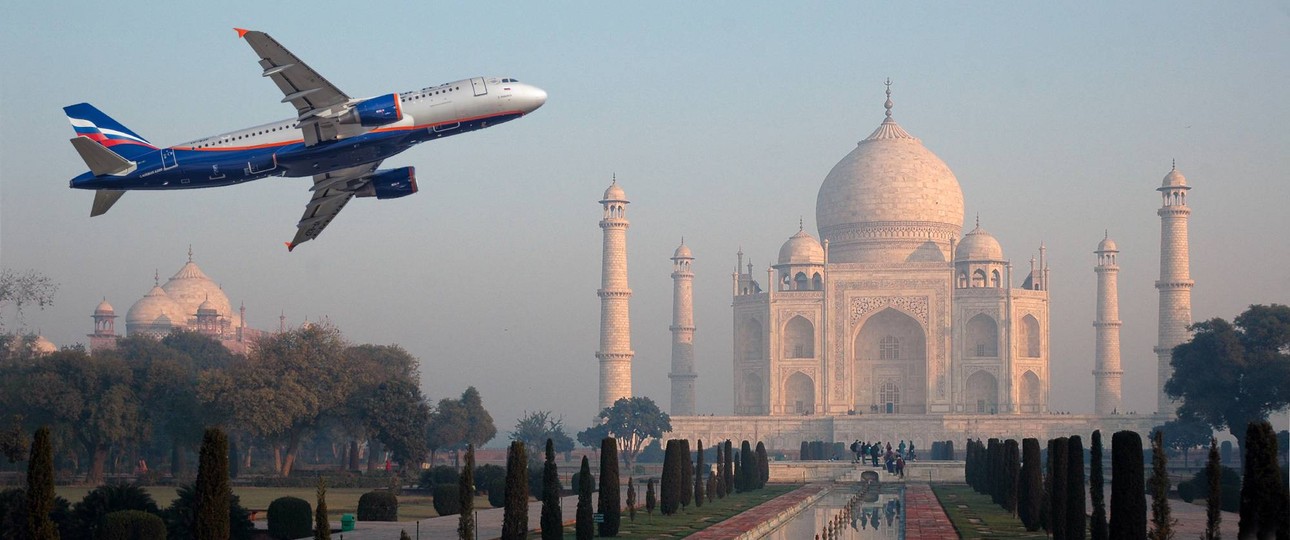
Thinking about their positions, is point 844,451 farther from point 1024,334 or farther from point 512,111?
point 512,111

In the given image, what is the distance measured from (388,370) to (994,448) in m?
28.9

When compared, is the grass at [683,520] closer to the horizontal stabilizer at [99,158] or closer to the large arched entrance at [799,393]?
the horizontal stabilizer at [99,158]

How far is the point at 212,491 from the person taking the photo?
2352 centimetres

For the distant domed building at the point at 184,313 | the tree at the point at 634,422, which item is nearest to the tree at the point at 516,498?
the tree at the point at 634,422

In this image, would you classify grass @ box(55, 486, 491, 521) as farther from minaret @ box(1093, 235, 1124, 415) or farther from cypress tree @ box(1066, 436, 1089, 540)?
minaret @ box(1093, 235, 1124, 415)

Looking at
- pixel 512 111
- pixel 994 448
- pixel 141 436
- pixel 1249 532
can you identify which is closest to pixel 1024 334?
pixel 994 448

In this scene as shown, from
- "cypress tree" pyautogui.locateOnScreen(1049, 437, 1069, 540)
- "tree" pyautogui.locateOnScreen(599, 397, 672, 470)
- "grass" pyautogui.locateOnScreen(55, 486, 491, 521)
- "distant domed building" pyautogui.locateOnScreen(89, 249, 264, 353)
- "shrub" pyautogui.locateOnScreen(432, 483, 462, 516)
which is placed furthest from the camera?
"distant domed building" pyautogui.locateOnScreen(89, 249, 264, 353)

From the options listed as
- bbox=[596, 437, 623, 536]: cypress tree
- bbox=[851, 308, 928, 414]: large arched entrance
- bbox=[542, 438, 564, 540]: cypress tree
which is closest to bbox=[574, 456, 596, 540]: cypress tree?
bbox=[542, 438, 564, 540]: cypress tree

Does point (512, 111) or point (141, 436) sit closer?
point (512, 111)

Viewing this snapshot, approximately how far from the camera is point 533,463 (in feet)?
223

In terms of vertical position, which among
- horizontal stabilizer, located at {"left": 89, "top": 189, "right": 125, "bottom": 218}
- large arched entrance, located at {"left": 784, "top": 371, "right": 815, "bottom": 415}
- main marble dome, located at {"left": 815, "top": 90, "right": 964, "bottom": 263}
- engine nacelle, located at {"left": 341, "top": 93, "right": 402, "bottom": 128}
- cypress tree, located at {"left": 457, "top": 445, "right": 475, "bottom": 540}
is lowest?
cypress tree, located at {"left": 457, "top": 445, "right": 475, "bottom": 540}

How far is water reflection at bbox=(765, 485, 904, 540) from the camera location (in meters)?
37.5

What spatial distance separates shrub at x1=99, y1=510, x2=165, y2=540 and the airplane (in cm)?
564

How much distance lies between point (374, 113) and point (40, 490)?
33.4 ft
